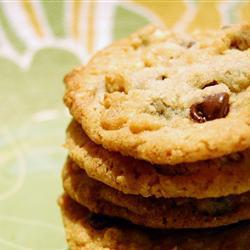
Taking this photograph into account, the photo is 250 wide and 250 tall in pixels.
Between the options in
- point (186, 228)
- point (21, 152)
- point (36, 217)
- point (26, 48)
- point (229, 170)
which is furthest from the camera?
point (26, 48)

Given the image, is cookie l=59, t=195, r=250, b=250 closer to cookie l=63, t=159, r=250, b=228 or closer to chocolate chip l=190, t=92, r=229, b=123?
cookie l=63, t=159, r=250, b=228

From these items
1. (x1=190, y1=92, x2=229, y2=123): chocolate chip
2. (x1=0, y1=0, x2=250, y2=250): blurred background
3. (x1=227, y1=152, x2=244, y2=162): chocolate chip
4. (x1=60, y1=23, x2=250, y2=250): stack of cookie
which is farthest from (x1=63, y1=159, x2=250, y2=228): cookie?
(x1=0, y1=0, x2=250, y2=250): blurred background

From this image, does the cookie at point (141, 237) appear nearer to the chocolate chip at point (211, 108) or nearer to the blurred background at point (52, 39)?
the chocolate chip at point (211, 108)

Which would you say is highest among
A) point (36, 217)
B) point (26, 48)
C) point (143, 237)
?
point (26, 48)

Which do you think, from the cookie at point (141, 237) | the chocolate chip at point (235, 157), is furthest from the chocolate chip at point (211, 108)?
the cookie at point (141, 237)

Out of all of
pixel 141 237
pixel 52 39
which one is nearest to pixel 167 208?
pixel 141 237

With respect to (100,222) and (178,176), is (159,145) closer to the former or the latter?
(178,176)

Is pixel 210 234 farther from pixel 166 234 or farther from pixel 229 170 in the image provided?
pixel 229 170

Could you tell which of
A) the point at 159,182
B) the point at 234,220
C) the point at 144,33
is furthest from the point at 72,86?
the point at 234,220
